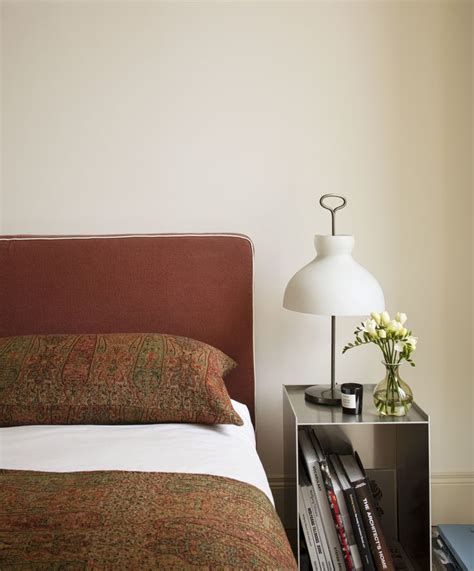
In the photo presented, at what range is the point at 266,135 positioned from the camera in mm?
2465

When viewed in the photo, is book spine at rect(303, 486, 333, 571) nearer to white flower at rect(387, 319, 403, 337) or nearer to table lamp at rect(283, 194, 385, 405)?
table lamp at rect(283, 194, 385, 405)

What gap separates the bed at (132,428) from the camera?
0.99 m

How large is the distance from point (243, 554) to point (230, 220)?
1.64m

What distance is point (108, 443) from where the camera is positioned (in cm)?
156

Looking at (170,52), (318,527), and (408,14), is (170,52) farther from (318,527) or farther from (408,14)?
(318,527)

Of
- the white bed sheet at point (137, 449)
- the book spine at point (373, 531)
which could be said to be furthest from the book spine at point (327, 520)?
the white bed sheet at point (137, 449)

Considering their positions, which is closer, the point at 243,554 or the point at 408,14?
the point at 243,554

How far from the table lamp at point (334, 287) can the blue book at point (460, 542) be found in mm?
677

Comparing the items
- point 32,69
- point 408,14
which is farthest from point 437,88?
point 32,69

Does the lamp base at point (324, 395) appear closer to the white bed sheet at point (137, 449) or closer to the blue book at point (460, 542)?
the white bed sheet at point (137, 449)

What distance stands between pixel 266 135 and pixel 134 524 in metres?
1.79

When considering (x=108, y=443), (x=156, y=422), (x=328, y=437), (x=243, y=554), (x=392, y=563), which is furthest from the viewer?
(x=328, y=437)

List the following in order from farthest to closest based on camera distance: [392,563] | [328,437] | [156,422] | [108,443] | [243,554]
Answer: [328,437], [392,563], [156,422], [108,443], [243,554]

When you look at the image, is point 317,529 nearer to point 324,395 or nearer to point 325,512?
point 325,512
